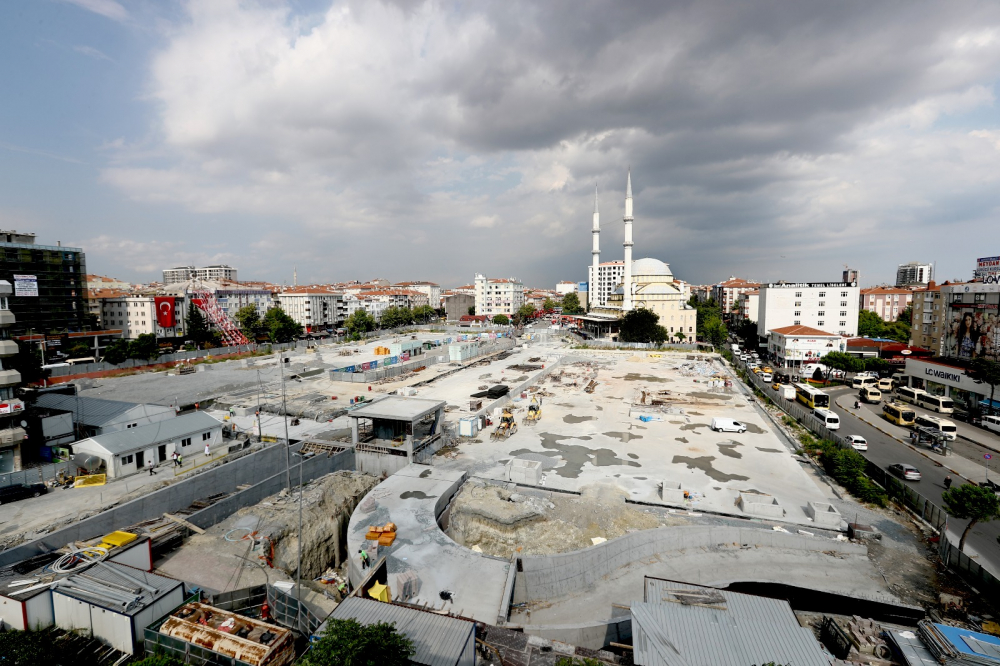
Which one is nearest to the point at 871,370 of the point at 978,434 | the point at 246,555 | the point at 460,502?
the point at 978,434

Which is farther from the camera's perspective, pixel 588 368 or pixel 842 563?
pixel 588 368

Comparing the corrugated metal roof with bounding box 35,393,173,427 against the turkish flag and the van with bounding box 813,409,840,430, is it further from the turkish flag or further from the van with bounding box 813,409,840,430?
the turkish flag

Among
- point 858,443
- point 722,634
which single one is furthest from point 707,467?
point 722,634

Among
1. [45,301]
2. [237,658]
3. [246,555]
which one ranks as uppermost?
[45,301]

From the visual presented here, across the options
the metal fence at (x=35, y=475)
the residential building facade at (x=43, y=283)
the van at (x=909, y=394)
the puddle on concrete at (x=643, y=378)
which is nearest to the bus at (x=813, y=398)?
the van at (x=909, y=394)

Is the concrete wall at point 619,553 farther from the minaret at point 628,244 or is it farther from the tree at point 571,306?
the tree at point 571,306

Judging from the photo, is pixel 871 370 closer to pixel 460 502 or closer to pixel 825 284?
pixel 825 284

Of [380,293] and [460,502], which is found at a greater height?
[380,293]
